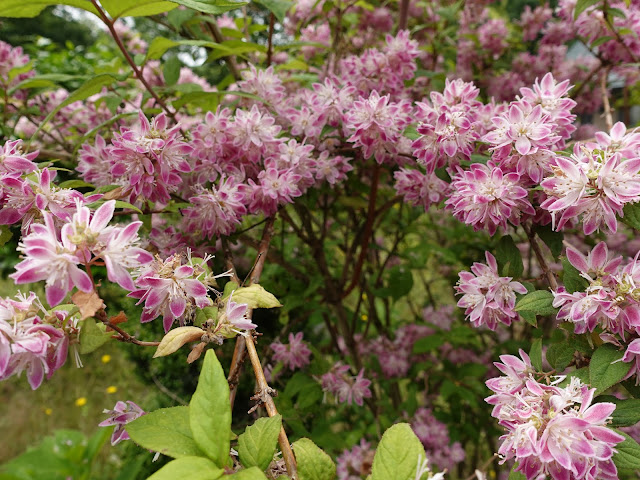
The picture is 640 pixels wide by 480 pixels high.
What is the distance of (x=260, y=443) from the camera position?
560 mm

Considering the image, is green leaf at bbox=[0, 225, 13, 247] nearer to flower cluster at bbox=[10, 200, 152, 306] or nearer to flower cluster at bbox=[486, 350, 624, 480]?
flower cluster at bbox=[10, 200, 152, 306]

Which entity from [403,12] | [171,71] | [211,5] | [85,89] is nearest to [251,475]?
[211,5]

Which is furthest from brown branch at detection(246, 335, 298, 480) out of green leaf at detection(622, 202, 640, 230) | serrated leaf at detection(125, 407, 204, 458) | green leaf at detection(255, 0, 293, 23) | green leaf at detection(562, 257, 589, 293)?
green leaf at detection(255, 0, 293, 23)

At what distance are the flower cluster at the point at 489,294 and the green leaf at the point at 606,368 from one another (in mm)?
170

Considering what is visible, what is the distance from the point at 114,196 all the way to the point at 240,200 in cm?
24

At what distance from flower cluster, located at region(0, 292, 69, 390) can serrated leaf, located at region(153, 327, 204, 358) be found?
13cm

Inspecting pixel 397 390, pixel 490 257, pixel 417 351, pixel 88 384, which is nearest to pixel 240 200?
pixel 490 257

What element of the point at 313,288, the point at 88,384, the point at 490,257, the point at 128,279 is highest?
the point at 128,279

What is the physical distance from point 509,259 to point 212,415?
0.60 m

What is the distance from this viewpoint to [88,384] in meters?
3.93

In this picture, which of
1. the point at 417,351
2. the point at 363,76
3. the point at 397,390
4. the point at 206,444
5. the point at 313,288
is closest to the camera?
the point at 206,444

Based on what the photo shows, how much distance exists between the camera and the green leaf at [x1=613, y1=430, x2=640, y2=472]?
0.60m

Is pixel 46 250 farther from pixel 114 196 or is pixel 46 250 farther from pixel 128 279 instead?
pixel 114 196

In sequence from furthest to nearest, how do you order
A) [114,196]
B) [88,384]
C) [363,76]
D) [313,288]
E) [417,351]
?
1. [88,384]
2. [417,351]
3. [313,288]
4. [363,76]
5. [114,196]
